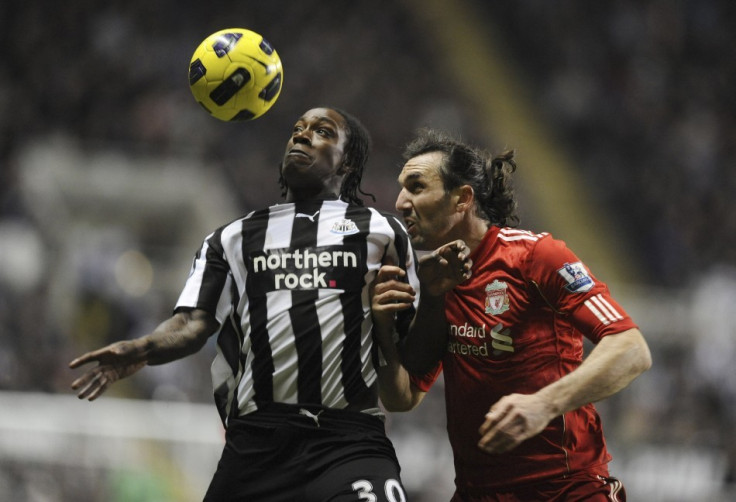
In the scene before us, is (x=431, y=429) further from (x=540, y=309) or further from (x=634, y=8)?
(x=634, y=8)

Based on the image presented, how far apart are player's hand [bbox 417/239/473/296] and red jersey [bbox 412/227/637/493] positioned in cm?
30

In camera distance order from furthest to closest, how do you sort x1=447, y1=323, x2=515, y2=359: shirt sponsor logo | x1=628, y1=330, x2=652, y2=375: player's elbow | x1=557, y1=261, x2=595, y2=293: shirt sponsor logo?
x1=447, y1=323, x2=515, y2=359: shirt sponsor logo → x1=557, y1=261, x2=595, y2=293: shirt sponsor logo → x1=628, y1=330, x2=652, y2=375: player's elbow

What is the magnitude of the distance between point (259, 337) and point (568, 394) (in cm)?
116

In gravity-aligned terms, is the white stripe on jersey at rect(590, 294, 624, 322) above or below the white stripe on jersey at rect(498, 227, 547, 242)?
below

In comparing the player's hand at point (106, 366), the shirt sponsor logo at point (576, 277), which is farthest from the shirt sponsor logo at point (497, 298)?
the player's hand at point (106, 366)

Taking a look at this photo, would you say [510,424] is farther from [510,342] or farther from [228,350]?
[228,350]

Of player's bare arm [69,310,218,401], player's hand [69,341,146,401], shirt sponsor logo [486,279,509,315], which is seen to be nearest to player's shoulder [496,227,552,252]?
shirt sponsor logo [486,279,509,315]

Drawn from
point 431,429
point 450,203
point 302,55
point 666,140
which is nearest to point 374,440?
point 450,203

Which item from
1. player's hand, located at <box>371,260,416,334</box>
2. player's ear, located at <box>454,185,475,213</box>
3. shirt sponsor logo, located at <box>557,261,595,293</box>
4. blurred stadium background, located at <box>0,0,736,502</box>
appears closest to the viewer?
player's hand, located at <box>371,260,416,334</box>

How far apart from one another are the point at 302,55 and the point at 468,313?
12.1 meters

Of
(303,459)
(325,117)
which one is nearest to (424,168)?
(325,117)

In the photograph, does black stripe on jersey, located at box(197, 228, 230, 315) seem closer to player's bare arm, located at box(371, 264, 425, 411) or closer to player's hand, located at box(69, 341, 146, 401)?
player's hand, located at box(69, 341, 146, 401)

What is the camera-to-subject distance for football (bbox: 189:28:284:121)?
4289mm

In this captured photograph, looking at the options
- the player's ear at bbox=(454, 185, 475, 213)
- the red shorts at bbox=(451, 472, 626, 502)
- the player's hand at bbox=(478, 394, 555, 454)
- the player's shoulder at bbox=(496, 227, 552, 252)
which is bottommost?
the red shorts at bbox=(451, 472, 626, 502)
